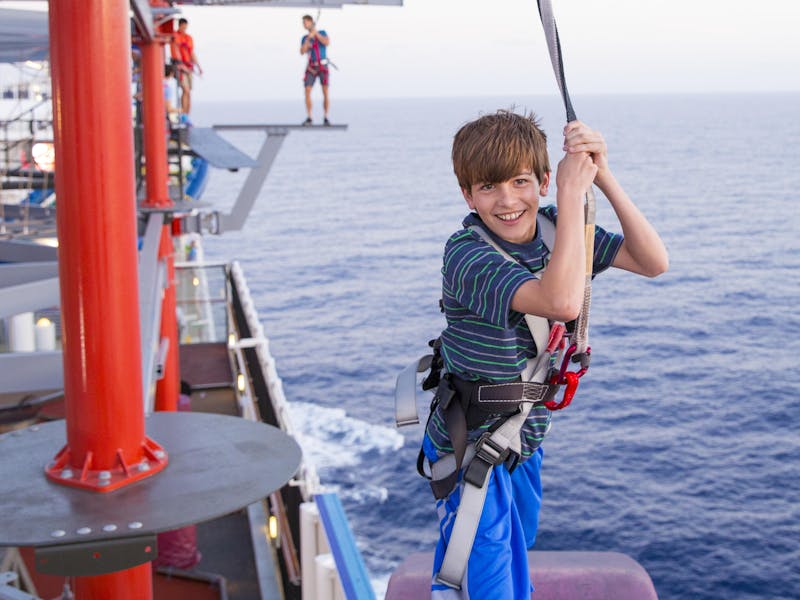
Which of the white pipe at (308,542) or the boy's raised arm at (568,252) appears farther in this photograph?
the white pipe at (308,542)

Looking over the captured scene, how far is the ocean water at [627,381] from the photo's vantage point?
101 feet

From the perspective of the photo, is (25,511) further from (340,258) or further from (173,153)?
(340,258)

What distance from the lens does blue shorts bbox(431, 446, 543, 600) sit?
3.48 meters

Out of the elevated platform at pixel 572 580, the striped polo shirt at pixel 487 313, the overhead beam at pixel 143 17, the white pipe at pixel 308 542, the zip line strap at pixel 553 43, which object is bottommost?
the white pipe at pixel 308 542

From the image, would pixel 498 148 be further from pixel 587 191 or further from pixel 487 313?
pixel 487 313

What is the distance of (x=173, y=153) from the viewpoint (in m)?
16.7

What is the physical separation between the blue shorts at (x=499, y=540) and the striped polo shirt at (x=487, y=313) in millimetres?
146

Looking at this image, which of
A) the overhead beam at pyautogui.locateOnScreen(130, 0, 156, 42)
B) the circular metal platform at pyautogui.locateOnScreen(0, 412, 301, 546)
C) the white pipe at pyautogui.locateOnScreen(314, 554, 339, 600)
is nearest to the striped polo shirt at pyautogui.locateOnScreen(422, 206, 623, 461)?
the circular metal platform at pyautogui.locateOnScreen(0, 412, 301, 546)

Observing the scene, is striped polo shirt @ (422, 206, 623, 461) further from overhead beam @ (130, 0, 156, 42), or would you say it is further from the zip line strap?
overhead beam @ (130, 0, 156, 42)

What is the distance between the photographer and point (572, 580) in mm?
4797

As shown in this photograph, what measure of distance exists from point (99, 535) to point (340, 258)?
6700 centimetres

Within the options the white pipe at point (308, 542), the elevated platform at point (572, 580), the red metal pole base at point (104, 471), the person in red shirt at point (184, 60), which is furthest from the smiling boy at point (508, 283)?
the person in red shirt at point (184, 60)

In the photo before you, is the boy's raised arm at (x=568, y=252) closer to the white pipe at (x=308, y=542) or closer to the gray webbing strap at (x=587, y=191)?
the gray webbing strap at (x=587, y=191)

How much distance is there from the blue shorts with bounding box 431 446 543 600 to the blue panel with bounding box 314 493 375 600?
213cm
